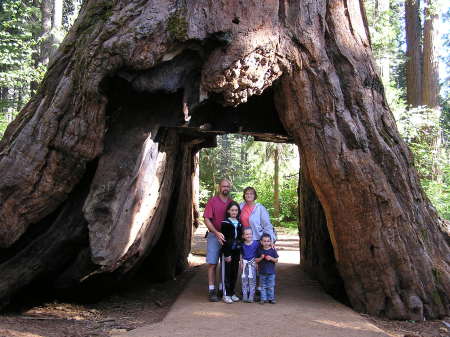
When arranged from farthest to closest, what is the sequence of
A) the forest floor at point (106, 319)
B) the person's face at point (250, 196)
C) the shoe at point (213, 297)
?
the person's face at point (250, 196) → the shoe at point (213, 297) → the forest floor at point (106, 319)

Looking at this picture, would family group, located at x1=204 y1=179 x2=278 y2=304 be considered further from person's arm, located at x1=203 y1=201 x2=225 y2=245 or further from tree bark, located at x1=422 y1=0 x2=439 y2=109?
tree bark, located at x1=422 y1=0 x2=439 y2=109

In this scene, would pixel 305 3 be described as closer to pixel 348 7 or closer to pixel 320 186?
pixel 348 7

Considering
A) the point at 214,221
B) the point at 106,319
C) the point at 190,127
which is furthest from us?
the point at 214,221

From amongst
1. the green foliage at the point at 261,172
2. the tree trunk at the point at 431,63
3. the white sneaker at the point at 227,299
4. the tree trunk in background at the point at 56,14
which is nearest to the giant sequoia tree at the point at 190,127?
the white sneaker at the point at 227,299

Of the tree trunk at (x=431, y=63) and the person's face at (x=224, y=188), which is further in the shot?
the tree trunk at (x=431, y=63)

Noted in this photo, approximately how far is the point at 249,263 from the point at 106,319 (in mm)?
2162

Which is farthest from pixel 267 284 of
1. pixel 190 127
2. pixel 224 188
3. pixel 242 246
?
pixel 190 127

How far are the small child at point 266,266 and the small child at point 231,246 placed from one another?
365 millimetres

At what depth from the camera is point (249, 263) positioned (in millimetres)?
6508

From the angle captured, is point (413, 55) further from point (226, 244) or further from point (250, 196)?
point (226, 244)

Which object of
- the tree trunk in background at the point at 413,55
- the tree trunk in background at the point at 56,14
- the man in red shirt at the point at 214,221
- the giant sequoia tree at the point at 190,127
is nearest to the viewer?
the giant sequoia tree at the point at 190,127

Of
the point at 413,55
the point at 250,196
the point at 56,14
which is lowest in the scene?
the point at 250,196

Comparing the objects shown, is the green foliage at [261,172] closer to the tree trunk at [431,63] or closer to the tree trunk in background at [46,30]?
the tree trunk at [431,63]

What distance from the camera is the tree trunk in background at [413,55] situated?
664 inches
